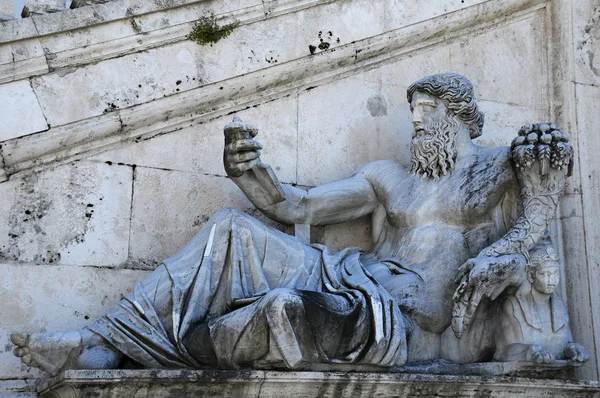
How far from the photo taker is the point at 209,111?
25.0ft

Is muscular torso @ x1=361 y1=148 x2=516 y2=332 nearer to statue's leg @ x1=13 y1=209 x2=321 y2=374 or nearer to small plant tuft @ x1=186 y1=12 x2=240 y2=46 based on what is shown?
statue's leg @ x1=13 y1=209 x2=321 y2=374

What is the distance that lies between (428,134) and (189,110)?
143 cm

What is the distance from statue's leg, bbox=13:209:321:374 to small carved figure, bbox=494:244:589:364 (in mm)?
1083

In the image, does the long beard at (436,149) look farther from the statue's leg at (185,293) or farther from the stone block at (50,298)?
the stone block at (50,298)

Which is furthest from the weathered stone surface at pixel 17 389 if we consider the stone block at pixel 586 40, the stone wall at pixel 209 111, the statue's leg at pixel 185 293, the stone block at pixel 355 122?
the stone block at pixel 586 40

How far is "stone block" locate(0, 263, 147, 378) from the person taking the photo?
6.81 meters

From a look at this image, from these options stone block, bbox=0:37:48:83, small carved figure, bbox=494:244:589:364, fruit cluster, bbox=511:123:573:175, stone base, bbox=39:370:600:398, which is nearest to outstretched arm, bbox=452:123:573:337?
fruit cluster, bbox=511:123:573:175

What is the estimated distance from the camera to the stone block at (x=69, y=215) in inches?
275

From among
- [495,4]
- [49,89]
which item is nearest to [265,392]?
[49,89]

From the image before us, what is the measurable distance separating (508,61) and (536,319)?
2292mm

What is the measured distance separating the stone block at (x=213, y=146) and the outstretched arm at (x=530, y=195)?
4.69 ft

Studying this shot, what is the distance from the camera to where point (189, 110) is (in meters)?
7.54

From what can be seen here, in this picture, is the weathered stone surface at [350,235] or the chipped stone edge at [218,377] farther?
the weathered stone surface at [350,235]

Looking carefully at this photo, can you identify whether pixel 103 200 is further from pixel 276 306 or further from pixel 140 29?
pixel 276 306
